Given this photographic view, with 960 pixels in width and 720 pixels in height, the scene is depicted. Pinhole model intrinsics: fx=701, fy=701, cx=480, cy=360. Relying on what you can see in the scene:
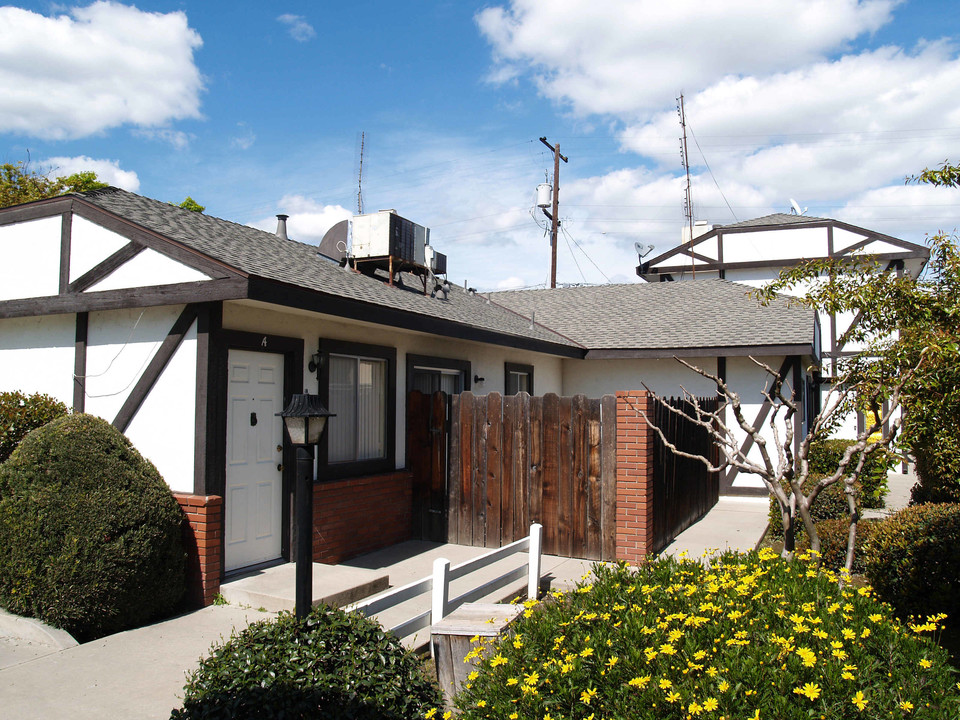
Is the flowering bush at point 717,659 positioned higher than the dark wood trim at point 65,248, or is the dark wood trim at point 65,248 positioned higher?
the dark wood trim at point 65,248

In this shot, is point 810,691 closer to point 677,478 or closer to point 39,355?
point 677,478

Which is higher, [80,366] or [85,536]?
[80,366]

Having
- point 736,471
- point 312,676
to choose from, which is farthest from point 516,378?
point 312,676

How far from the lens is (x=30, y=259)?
311 inches

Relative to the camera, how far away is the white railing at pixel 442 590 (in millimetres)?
4668

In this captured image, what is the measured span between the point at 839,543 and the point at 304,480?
20.9ft

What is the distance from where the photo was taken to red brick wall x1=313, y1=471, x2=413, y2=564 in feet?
→ 25.5

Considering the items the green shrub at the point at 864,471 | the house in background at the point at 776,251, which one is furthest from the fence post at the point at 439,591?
the house in background at the point at 776,251

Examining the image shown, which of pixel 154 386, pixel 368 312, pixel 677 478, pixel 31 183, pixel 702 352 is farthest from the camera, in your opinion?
pixel 31 183

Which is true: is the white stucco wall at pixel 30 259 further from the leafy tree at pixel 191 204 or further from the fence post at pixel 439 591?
the leafy tree at pixel 191 204

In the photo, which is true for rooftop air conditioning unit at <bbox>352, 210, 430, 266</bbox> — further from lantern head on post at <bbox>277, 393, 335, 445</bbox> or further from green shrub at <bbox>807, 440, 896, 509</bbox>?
green shrub at <bbox>807, 440, 896, 509</bbox>

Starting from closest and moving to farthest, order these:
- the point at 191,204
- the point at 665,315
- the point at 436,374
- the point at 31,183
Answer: the point at 436,374
the point at 665,315
the point at 31,183
the point at 191,204

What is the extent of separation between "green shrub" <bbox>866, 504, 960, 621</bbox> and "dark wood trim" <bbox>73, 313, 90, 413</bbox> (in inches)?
328

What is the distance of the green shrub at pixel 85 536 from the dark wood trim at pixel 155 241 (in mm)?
1749
